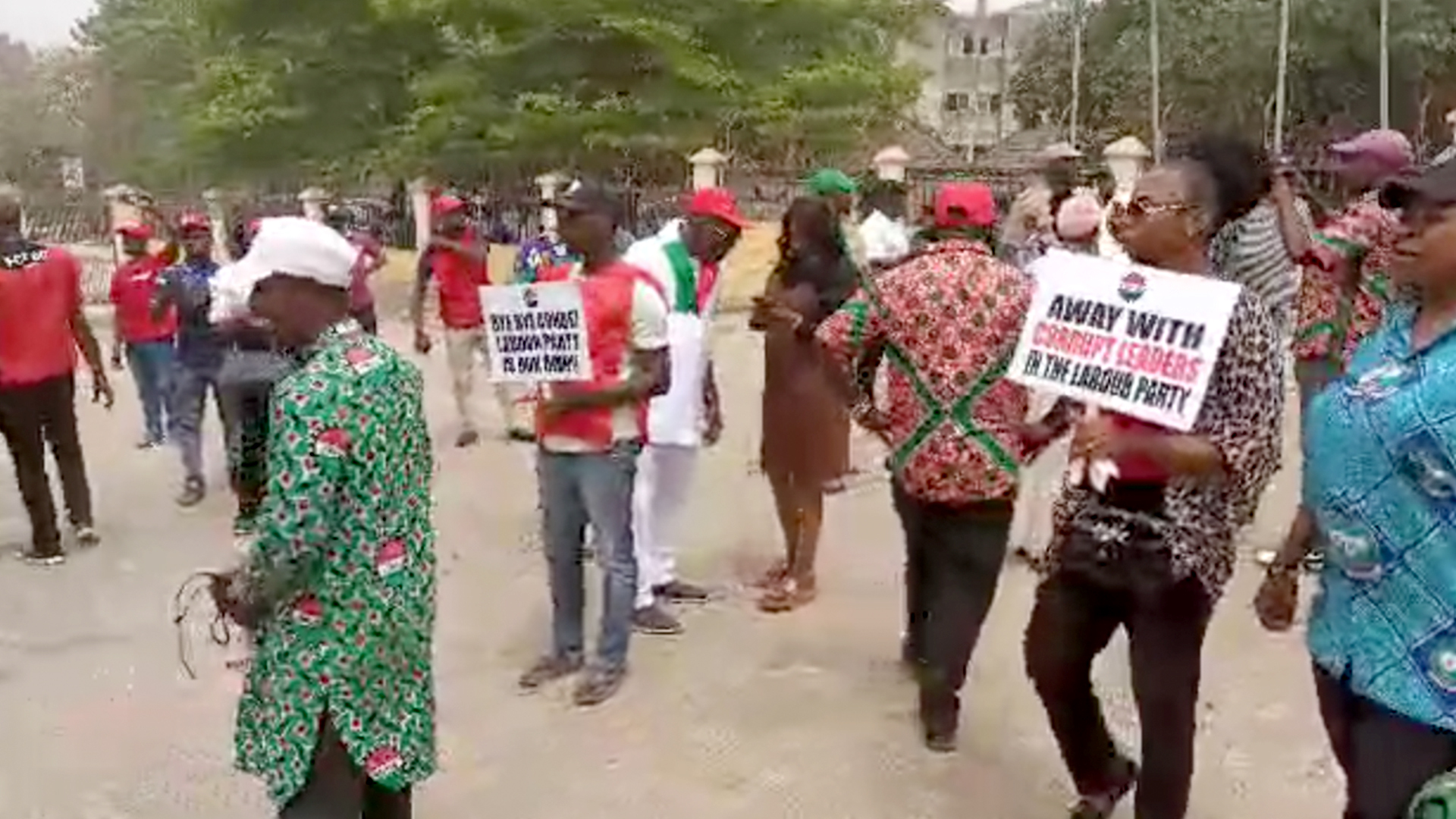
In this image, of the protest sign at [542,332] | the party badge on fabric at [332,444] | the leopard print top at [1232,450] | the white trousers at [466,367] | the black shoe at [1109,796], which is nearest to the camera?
the party badge on fabric at [332,444]

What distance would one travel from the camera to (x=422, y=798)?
499 centimetres

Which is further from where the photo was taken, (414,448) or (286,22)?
(286,22)

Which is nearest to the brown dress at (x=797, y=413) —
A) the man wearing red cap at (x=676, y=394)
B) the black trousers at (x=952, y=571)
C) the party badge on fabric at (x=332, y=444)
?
the man wearing red cap at (x=676, y=394)

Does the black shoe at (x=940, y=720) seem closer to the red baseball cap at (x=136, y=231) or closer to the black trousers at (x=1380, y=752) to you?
the black trousers at (x=1380, y=752)

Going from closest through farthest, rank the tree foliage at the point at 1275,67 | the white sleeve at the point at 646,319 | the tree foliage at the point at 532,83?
1. the white sleeve at the point at 646,319
2. the tree foliage at the point at 532,83
3. the tree foliage at the point at 1275,67

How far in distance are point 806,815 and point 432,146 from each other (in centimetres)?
2502

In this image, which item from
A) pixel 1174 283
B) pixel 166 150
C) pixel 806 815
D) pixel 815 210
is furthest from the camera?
pixel 166 150

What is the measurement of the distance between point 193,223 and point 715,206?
172 inches

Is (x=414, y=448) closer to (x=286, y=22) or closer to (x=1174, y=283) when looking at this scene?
(x=1174, y=283)

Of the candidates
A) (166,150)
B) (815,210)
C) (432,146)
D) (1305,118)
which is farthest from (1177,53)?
(815,210)

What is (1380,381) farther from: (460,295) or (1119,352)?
(460,295)

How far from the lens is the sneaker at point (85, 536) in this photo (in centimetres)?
842

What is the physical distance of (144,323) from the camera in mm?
10336

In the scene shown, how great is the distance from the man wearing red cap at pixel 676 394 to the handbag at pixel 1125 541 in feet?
8.93
